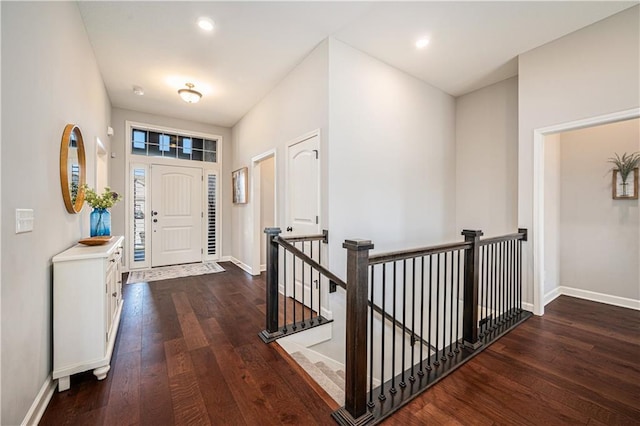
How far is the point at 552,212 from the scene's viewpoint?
3.54 m

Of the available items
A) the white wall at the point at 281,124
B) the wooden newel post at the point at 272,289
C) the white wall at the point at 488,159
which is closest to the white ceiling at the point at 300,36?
the white wall at the point at 281,124

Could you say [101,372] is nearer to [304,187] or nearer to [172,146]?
[304,187]

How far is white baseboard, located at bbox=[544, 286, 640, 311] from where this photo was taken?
3.13 meters

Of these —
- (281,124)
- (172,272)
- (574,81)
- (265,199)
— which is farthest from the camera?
(265,199)

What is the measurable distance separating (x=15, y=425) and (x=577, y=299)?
5321 millimetres

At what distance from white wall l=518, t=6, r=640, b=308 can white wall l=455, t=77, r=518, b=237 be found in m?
0.57

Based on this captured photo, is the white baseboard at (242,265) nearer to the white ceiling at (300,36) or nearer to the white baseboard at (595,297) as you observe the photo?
the white ceiling at (300,36)

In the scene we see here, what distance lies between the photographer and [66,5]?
2.14m

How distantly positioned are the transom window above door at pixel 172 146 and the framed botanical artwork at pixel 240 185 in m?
0.80

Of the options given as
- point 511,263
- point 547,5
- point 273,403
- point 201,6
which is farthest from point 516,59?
point 273,403

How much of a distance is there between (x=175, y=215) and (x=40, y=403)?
13.5ft

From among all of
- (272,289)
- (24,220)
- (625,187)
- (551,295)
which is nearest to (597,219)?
(625,187)

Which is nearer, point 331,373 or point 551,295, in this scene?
point 331,373

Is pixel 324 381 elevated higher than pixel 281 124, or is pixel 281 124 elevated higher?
pixel 281 124
